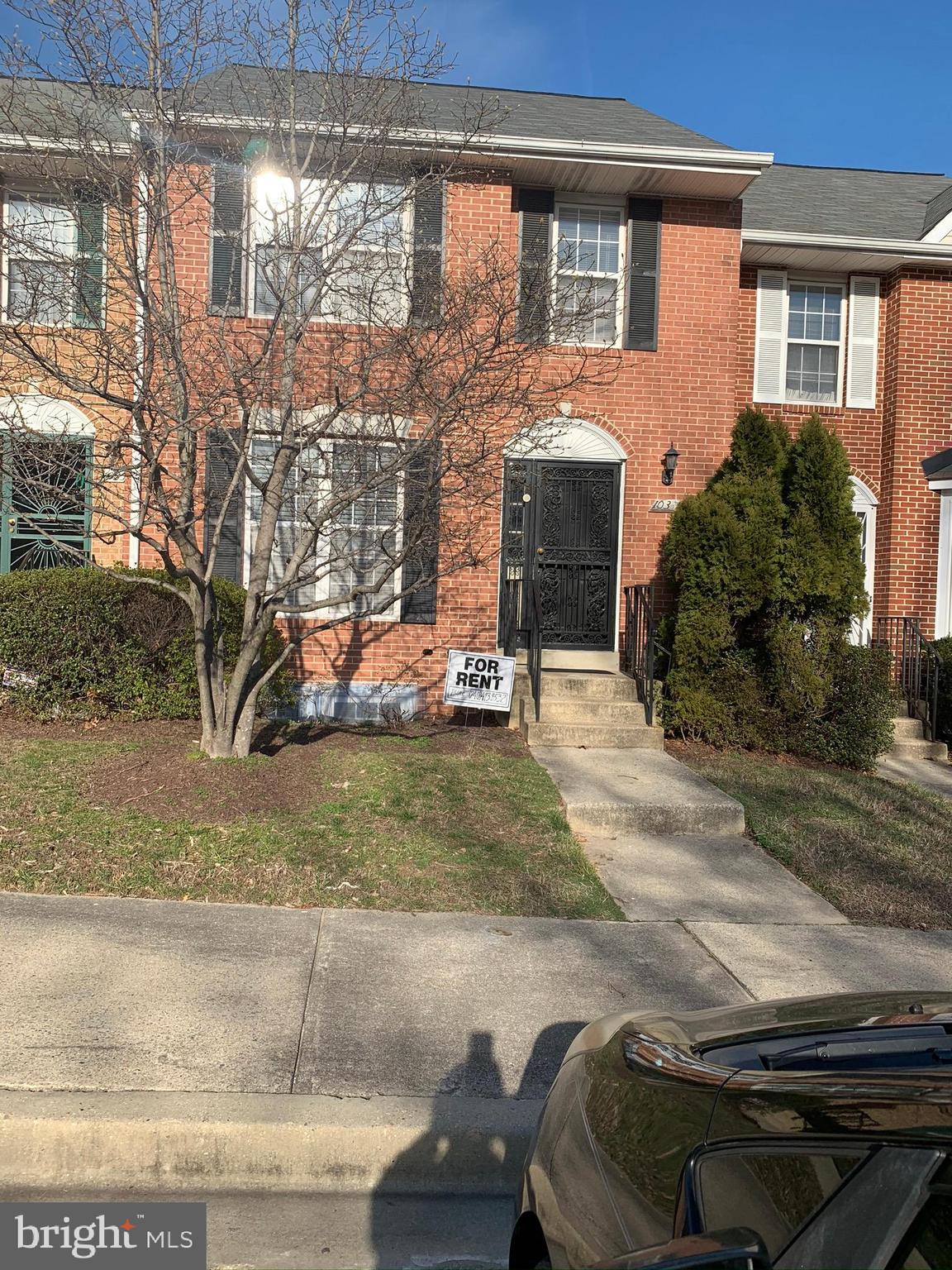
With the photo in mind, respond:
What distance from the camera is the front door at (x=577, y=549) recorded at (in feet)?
38.1

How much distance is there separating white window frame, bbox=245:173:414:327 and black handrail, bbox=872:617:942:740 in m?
6.44

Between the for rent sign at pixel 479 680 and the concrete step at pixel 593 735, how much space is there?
39cm

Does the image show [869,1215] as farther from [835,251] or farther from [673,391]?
[835,251]

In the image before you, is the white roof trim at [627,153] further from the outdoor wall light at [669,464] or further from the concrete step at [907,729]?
the concrete step at [907,729]

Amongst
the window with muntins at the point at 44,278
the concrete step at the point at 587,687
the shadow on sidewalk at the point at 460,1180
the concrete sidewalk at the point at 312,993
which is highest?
the window with muntins at the point at 44,278

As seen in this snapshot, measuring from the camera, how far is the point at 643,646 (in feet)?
35.4

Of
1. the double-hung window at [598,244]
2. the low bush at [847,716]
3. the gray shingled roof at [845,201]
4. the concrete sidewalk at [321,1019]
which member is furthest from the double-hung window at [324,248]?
the gray shingled roof at [845,201]

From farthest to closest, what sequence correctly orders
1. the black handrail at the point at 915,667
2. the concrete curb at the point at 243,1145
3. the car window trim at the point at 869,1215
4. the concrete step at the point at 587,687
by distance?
1. the black handrail at the point at 915,667
2. the concrete step at the point at 587,687
3. the concrete curb at the point at 243,1145
4. the car window trim at the point at 869,1215

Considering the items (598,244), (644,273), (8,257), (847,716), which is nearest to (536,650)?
(847,716)

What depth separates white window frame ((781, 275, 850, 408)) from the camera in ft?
41.9

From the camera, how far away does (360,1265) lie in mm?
3072

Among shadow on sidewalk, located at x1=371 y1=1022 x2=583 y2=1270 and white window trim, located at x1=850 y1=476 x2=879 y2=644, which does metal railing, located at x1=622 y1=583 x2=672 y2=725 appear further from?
shadow on sidewalk, located at x1=371 y1=1022 x2=583 y2=1270

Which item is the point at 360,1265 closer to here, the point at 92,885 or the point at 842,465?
the point at 92,885

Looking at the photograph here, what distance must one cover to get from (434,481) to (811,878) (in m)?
3.77
